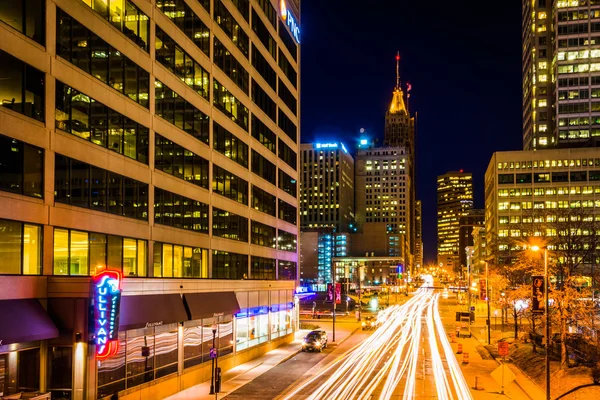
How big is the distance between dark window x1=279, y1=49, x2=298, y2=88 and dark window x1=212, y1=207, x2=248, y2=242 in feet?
67.1

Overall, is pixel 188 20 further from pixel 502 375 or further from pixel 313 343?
pixel 502 375

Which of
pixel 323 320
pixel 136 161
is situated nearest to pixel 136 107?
pixel 136 161

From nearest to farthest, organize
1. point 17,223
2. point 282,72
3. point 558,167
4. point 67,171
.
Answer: point 17,223
point 67,171
point 282,72
point 558,167

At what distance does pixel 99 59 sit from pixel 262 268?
3082 centimetres

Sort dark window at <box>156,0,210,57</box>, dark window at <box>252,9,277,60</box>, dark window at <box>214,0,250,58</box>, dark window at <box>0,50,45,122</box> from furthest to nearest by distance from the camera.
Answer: dark window at <box>252,9,277,60</box> < dark window at <box>214,0,250,58</box> < dark window at <box>156,0,210,57</box> < dark window at <box>0,50,45,122</box>

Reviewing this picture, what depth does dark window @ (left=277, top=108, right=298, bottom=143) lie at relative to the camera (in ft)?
212

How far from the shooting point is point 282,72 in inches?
2571

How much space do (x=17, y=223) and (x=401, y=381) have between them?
23823mm

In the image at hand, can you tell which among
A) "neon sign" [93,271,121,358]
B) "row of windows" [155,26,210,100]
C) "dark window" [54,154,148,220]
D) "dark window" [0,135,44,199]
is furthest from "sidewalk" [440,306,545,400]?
"row of windows" [155,26,210,100]

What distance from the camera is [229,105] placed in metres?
49.0

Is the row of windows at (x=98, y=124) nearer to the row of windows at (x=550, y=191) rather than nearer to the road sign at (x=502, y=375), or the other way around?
the road sign at (x=502, y=375)

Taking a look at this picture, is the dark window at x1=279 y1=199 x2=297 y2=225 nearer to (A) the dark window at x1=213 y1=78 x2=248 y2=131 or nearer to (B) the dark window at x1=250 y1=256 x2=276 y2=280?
(B) the dark window at x1=250 y1=256 x2=276 y2=280

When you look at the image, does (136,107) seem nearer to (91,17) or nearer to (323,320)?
(91,17)

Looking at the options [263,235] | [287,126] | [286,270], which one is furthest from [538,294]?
[287,126]
